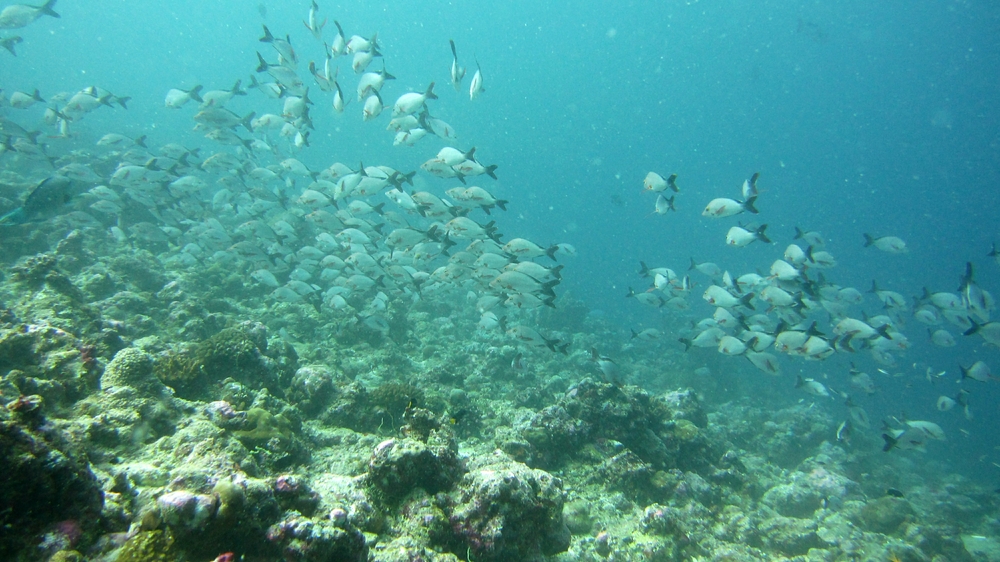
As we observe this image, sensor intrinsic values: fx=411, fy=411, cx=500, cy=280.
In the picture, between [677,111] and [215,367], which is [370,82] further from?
[677,111]

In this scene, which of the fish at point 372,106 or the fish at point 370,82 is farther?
the fish at point 370,82

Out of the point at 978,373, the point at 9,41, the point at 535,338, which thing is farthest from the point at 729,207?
the point at 9,41

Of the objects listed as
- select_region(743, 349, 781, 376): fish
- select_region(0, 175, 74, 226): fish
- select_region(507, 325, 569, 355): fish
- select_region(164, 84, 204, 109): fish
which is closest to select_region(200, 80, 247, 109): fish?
select_region(164, 84, 204, 109): fish

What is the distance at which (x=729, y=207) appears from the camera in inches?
349

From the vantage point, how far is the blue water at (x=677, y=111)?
68.9 metres

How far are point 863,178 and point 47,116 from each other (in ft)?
429

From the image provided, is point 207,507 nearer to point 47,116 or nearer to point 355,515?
point 355,515

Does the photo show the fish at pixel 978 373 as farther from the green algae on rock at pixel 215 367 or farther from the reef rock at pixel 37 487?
the reef rock at pixel 37 487

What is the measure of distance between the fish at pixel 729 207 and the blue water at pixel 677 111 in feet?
93.5

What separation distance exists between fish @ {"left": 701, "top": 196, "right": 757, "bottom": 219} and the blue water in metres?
28.5

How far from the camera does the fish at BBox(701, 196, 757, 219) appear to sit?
8.76 metres

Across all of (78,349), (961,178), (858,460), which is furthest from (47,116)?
(961,178)

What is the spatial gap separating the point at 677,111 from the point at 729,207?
11938 cm

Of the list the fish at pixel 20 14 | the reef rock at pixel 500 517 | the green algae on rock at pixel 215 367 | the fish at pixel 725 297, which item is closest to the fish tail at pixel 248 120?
the fish at pixel 20 14
